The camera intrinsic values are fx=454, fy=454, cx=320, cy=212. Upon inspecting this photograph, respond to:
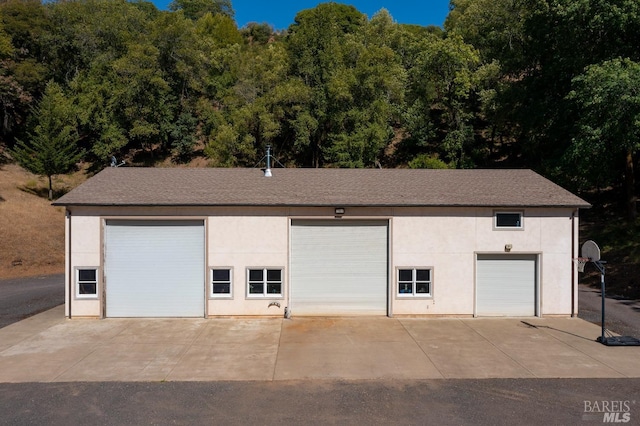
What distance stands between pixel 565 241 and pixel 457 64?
29205 millimetres

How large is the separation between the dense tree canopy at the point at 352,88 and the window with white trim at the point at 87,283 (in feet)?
76.4

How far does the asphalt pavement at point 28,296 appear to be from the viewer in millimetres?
16266

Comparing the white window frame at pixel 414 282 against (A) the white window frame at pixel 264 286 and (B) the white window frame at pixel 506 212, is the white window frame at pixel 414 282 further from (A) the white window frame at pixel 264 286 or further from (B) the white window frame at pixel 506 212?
(A) the white window frame at pixel 264 286

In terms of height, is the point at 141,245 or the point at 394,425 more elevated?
the point at 141,245

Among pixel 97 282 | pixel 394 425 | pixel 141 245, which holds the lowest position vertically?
pixel 394 425

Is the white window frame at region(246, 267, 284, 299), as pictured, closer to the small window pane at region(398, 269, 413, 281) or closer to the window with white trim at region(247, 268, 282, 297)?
the window with white trim at region(247, 268, 282, 297)

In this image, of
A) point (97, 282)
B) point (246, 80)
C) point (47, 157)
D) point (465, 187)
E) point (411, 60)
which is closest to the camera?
point (97, 282)

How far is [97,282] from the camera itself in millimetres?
15367

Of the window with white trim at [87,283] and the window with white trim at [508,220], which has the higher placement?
the window with white trim at [508,220]

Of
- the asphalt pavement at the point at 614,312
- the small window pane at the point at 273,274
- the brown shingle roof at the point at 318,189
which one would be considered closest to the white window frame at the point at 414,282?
the brown shingle roof at the point at 318,189

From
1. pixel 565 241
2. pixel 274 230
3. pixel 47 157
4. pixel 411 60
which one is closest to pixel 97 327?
pixel 274 230

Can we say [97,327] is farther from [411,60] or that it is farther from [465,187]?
[411,60]

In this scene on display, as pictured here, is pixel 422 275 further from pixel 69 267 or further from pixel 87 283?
pixel 69 267

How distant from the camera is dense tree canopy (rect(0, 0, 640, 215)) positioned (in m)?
26.1
